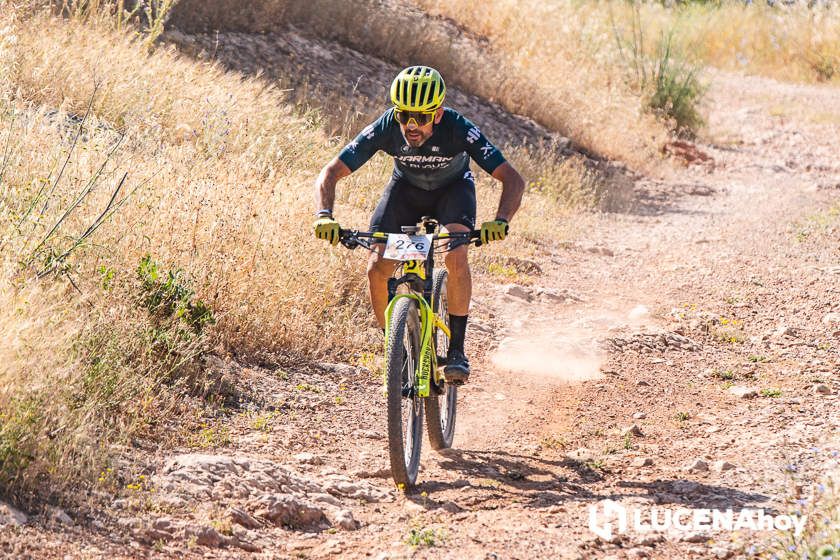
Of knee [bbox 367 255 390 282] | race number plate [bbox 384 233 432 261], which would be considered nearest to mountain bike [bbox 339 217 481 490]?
race number plate [bbox 384 233 432 261]

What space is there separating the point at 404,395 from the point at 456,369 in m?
0.59

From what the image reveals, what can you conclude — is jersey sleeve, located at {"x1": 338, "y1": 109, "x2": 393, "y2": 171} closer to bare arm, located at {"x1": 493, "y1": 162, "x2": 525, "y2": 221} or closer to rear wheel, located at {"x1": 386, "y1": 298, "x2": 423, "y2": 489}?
bare arm, located at {"x1": 493, "y1": 162, "x2": 525, "y2": 221}

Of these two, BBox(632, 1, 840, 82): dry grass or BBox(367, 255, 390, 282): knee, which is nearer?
BBox(367, 255, 390, 282): knee

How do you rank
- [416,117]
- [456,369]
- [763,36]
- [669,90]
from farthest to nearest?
[763,36] → [669,90] → [456,369] → [416,117]

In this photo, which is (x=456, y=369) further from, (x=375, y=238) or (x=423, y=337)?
(x=375, y=238)

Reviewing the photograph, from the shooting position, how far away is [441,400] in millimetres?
5902

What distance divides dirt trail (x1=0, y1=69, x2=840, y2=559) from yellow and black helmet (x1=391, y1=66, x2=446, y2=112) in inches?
75.3

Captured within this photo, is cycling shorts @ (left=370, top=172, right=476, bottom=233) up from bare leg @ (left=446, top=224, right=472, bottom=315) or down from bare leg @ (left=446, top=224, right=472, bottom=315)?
up

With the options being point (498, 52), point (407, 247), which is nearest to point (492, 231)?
point (407, 247)

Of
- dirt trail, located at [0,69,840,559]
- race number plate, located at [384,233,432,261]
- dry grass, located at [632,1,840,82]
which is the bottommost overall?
dirt trail, located at [0,69,840,559]

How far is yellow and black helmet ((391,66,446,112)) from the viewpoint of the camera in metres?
→ 5.22

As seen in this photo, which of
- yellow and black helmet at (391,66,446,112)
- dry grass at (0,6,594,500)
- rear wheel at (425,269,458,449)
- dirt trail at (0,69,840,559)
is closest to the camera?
dirt trail at (0,69,840,559)

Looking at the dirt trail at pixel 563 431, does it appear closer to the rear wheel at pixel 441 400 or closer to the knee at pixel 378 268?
the rear wheel at pixel 441 400

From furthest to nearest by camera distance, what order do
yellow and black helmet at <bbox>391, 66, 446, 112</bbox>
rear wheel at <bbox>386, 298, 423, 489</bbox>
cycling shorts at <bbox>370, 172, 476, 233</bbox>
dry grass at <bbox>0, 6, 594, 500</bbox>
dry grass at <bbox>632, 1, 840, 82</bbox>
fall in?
dry grass at <bbox>632, 1, 840, 82</bbox> → cycling shorts at <bbox>370, 172, 476, 233</bbox> → yellow and black helmet at <bbox>391, 66, 446, 112</bbox> → rear wheel at <bbox>386, 298, 423, 489</bbox> → dry grass at <bbox>0, 6, 594, 500</bbox>
